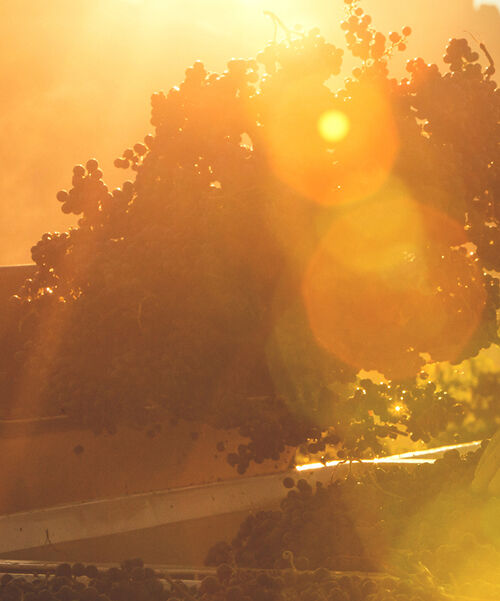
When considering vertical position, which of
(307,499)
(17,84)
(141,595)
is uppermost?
(17,84)

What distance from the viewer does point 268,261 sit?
305cm

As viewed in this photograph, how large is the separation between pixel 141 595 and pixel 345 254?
1.34 m

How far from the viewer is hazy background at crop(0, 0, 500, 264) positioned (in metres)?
8.15

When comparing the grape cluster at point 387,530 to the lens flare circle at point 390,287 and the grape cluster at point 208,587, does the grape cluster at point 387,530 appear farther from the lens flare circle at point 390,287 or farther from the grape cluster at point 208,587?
the lens flare circle at point 390,287

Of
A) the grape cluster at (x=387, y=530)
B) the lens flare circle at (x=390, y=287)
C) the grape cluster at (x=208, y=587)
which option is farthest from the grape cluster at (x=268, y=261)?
the grape cluster at (x=208, y=587)

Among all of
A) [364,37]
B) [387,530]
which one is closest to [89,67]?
[364,37]

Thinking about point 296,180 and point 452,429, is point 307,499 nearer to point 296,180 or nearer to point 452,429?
point 296,180

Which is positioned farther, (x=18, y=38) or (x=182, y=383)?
(x=18, y=38)

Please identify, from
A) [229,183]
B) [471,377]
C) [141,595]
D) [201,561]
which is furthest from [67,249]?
[471,377]

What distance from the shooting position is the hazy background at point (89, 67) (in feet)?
26.7

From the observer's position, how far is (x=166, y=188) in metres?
3.08

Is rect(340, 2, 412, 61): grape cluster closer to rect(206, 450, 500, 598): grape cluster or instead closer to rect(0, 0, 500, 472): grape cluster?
rect(0, 0, 500, 472): grape cluster

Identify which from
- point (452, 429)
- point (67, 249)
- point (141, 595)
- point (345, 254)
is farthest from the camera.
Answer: point (452, 429)

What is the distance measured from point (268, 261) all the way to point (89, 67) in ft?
20.8
